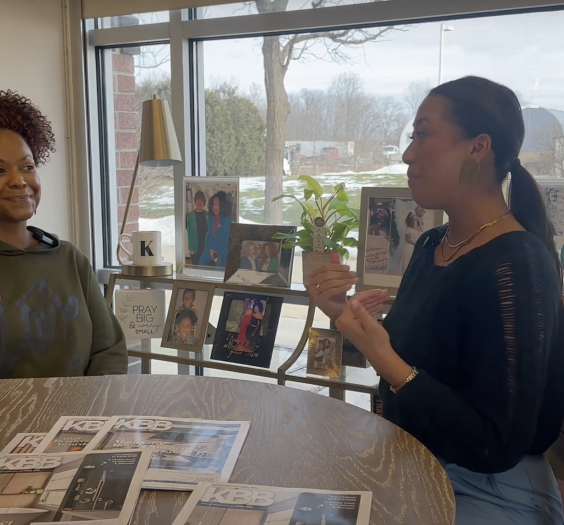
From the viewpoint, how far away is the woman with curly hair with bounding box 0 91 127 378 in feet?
6.19

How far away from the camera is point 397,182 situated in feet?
8.19

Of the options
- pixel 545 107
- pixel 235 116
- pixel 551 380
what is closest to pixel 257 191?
pixel 235 116

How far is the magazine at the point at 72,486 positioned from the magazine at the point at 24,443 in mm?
22

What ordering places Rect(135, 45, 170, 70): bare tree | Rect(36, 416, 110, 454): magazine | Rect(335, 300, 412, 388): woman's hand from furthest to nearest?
Rect(135, 45, 170, 70): bare tree < Rect(335, 300, 412, 388): woman's hand < Rect(36, 416, 110, 454): magazine

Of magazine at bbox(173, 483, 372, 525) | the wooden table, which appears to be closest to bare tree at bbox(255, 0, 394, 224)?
the wooden table

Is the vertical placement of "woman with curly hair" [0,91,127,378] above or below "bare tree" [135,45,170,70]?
below

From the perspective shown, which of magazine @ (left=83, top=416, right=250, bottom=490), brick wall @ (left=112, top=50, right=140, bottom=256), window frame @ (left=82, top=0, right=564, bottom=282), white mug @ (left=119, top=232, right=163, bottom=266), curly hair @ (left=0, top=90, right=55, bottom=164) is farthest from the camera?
brick wall @ (left=112, top=50, right=140, bottom=256)

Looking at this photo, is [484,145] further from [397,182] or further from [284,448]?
[397,182]

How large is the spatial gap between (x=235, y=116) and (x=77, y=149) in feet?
2.63

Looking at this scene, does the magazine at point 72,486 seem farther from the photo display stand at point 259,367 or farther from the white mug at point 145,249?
the white mug at point 145,249

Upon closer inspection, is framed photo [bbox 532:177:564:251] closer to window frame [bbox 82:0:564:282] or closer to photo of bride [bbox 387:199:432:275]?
photo of bride [bbox 387:199:432:275]

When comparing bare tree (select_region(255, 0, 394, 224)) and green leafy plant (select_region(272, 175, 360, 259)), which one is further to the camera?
bare tree (select_region(255, 0, 394, 224))

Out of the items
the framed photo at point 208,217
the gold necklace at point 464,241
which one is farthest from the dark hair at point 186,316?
the gold necklace at point 464,241

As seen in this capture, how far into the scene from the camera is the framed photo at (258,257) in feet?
7.88
